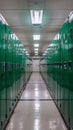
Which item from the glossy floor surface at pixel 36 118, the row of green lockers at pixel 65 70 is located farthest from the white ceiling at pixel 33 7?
the glossy floor surface at pixel 36 118

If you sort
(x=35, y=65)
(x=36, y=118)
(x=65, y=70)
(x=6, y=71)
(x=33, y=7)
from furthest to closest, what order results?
(x=35, y=65), (x=33, y=7), (x=36, y=118), (x=65, y=70), (x=6, y=71)

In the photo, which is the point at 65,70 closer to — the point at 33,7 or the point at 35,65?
the point at 33,7

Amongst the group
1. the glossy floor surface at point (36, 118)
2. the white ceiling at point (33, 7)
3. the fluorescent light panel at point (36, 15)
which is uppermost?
the white ceiling at point (33, 7)

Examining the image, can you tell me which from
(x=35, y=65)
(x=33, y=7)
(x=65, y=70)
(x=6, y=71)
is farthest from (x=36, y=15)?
(x=35, y=65)

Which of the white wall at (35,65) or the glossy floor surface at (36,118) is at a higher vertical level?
the white wall at (35,65)

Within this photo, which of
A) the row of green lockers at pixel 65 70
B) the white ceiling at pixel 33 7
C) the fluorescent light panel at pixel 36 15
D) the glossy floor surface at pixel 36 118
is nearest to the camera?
the row of green lockers at pixel 65 70

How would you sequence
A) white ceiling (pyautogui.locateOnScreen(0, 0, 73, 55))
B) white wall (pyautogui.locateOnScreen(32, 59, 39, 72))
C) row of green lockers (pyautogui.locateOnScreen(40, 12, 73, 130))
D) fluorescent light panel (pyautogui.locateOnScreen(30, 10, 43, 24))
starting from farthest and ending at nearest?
white wall (pyautogui.locateOnScreen(32, 59, 39, 72)) < fluorescent light panel (pyautogui.locateOnScreen(30, 10, 43, 24)) < white ceiling (pyautogui.locateOnScreen(0, 0, 73, 55)) < row of green lockers (pyautogui.locateOnScreen(40, 12, 73, 130))

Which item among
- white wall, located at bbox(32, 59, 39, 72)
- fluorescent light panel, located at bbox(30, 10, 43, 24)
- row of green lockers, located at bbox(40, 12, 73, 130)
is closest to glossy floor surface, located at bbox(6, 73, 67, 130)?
row of green lockers, located at bbox(40, 12, 73, 130)

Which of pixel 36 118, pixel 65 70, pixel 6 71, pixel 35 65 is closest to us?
pixel 6 71

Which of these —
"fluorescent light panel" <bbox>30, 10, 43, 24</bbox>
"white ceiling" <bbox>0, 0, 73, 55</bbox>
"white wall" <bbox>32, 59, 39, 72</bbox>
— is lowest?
"white wall" <bbox>32, 59, 39, 72</bbox>

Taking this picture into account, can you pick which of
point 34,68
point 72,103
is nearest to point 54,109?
point 72,103

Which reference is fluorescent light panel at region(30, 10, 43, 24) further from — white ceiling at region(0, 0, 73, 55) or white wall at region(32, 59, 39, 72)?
white wall at region(32, 59, 39, 72)

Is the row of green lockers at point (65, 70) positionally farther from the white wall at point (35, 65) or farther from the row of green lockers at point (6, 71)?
the white wall at point (35, 65)

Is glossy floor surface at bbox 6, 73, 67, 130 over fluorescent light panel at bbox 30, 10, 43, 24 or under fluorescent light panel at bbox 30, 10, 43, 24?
under
